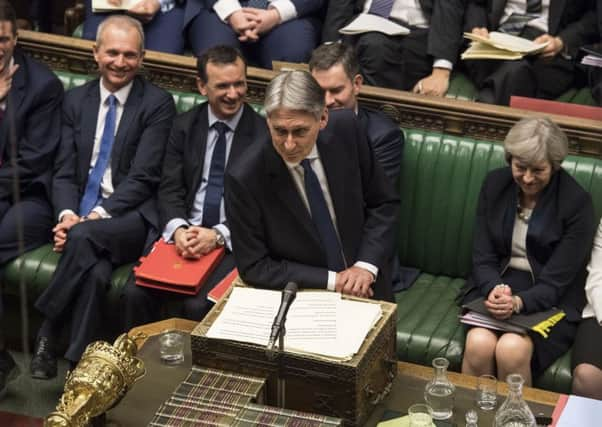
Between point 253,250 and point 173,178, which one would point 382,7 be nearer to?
point 173,178

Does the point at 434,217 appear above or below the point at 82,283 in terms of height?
above

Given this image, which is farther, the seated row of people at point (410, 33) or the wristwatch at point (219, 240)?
→ the seated row of people at point (410, 33)

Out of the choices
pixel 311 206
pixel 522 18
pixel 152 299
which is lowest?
pixel 152 299

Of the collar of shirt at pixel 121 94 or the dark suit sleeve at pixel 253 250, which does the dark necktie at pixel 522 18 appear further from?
the dark suit sleeve at pixel 253 250

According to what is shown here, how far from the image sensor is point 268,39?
5.01 meters

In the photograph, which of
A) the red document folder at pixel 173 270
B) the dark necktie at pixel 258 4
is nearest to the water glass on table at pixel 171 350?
the red document folder at pixel 173 270

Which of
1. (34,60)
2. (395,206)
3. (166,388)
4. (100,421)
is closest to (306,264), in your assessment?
(395,206)

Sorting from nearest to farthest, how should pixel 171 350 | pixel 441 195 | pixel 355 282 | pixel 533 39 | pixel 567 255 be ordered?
1. pixel 171 350
2. pixel 355 282
3. pixel 567 255
4. pixel 441 195
5. pixel 533 39

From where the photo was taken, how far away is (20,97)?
446 centimetres

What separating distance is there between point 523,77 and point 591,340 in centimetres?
137

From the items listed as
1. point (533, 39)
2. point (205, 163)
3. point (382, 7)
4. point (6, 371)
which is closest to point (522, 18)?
point (533, 39)

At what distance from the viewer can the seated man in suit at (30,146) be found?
14.4 ft

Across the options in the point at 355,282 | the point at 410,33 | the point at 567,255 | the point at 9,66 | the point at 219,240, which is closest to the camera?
the point at 355,282

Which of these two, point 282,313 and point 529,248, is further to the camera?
point 529,248
